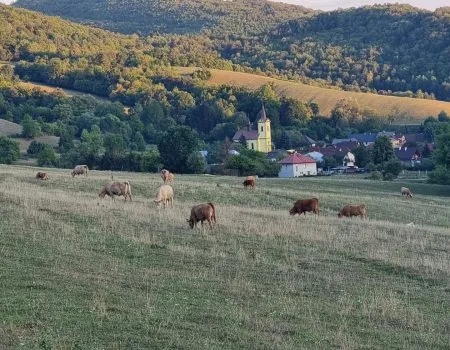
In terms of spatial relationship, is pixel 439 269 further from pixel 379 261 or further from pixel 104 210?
pixel 104 210

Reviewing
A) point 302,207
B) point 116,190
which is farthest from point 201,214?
point 302,207

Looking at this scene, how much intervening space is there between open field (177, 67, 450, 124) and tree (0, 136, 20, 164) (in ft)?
331

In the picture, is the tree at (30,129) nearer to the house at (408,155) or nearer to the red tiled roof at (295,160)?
the red tiled roof at (295,160)

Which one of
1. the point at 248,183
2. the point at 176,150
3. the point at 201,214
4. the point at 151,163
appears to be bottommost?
the point at 151,163

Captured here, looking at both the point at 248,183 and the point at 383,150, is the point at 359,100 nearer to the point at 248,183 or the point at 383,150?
the point at 383,150

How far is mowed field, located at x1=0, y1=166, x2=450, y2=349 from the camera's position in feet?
39.3

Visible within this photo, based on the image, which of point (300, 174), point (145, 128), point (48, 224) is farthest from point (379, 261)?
point (145, 128)

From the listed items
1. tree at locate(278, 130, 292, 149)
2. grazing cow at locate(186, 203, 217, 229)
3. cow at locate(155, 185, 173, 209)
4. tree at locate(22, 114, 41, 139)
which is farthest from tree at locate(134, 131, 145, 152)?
grazing cow at locate(186, 203, 217, 229)

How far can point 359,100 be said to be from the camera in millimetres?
185000

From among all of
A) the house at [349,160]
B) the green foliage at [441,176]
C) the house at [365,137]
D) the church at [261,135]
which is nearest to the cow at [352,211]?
the green foliage at [441,176]

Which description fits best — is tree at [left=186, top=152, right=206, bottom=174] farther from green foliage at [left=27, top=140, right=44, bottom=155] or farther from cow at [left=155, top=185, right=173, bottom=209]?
cow at [left=155, top=185, right=173, bottom=209]

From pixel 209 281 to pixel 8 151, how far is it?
73612 mm

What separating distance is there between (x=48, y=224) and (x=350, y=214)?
1679 centimetres

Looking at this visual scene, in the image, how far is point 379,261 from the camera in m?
19.8
